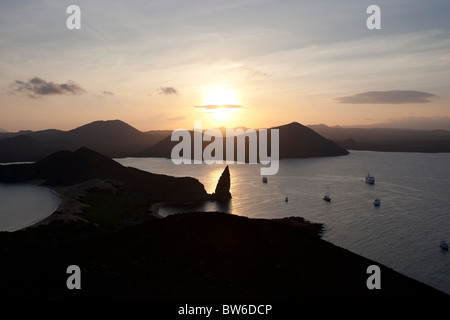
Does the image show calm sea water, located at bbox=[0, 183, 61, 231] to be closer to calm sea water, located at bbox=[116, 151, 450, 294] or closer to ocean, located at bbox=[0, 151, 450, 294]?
ocean, located at bbox=[0, 151, 450, 294]

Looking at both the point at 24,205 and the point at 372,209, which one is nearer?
the point at 24,205

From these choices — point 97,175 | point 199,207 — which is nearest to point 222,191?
point 199,207

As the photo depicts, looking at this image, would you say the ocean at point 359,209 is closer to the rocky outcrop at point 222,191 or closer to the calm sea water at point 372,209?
the calm sea water at point 372,209

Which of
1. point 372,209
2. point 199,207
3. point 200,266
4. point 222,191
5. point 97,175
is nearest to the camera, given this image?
point 200,266

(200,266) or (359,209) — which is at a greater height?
(200,266)

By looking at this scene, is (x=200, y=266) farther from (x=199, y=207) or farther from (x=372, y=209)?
(x=372, y=209)

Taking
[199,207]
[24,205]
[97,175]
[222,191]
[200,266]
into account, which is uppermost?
[97,175]

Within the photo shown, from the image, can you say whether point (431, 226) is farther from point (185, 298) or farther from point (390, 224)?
point (185, 298)

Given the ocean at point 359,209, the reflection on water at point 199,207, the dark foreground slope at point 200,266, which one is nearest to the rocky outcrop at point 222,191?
the reflection on water at point 199,207
